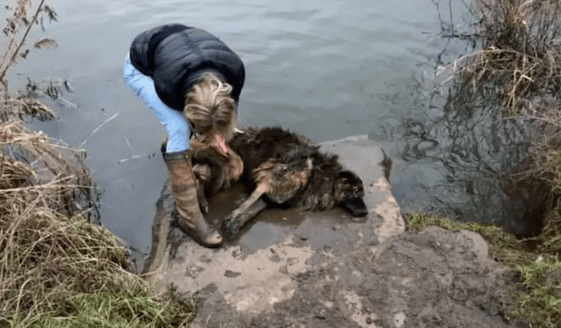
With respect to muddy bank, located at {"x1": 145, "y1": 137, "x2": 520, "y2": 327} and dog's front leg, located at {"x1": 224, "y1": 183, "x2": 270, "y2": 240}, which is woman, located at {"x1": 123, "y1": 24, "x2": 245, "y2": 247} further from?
muddy bank, located at {"x1": 145, "y1": 137, "x2": 520, "y2": 327}

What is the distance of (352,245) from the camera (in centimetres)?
481

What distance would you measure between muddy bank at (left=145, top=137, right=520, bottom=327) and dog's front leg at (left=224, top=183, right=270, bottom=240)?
75mm

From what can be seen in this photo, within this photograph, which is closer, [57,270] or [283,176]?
[57,270]

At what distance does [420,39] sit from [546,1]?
184 cm

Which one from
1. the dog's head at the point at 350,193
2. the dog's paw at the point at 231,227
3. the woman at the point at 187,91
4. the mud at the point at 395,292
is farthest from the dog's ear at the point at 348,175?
the woman at the point at 187,91

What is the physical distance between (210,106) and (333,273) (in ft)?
4.88

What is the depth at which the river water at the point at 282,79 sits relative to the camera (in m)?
6.30

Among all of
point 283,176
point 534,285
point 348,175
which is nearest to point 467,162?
point 348,175

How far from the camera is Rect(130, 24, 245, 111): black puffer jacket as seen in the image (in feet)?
14.0

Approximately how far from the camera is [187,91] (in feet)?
13.9

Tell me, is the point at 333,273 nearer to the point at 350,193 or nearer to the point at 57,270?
the point at 350,193

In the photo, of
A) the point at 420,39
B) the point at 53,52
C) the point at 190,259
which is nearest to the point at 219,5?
the point at 53,52

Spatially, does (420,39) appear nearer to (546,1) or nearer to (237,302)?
(546,1)

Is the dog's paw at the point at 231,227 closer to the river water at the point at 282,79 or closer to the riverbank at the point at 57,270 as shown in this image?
the riverbank at the point at 57,270
